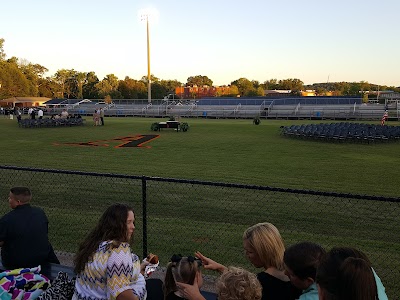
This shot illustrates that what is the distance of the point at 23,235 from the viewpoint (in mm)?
4656

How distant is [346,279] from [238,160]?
14109 mm

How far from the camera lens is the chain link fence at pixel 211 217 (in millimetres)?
6473

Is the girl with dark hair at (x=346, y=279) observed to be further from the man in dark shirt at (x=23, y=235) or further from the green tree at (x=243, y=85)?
the green tree at (x=243, y=85)

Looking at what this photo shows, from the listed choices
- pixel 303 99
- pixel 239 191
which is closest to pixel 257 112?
pixel 303 99

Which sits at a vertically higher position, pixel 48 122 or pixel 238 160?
pixel 238 160

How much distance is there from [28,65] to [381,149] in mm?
115462

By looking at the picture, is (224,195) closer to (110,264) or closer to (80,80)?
(110,264)

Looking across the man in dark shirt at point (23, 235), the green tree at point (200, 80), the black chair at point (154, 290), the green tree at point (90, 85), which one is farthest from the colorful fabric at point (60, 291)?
the green tree at point (200, 80)

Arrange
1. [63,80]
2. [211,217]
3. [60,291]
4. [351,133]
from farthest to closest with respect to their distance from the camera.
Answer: [63,80], [351,133], [211,217], [60,291]

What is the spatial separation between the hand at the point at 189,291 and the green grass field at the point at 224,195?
10.6ft

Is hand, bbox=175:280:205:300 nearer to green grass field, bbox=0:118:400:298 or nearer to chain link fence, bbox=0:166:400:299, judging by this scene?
chain link fence, bbox=0:166:400:299

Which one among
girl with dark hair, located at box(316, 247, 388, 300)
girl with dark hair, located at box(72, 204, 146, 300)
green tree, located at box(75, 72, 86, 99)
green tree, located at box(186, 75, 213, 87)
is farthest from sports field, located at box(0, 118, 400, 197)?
green tree, located at box(186, 75, 213, 87)

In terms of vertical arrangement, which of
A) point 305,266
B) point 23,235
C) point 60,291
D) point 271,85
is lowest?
point 60,291

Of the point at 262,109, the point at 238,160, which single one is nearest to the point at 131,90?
the point at 262,109
